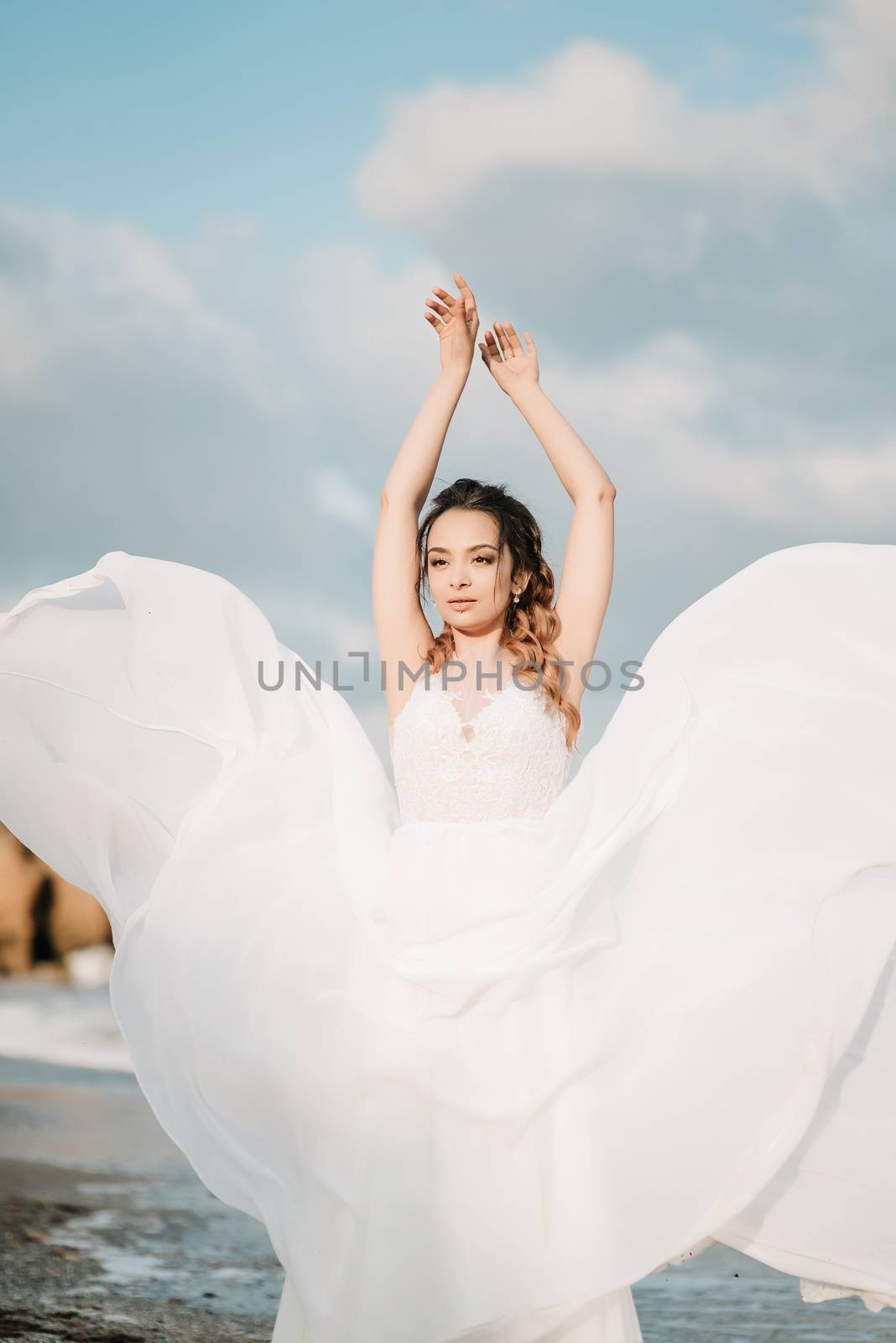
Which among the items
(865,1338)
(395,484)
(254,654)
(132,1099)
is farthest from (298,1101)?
(132,1099)

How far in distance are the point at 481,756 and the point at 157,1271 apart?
2971 mm

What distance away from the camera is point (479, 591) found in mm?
3686

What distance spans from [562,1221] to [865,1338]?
2.30 meters

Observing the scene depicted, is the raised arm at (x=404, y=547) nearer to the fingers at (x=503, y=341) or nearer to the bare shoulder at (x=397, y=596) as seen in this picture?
the bare shoulder at (x=397, y=596)

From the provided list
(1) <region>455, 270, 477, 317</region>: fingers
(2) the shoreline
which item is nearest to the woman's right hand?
(1) <region>455, 270, 477, 317</region>: fingers

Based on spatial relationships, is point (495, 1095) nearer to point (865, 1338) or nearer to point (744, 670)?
point (744, 670)

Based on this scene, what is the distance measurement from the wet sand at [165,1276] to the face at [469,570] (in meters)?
2.55

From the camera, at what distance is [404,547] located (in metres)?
3.78

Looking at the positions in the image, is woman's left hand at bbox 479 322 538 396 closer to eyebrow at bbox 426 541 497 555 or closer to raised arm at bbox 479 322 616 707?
raised arm at bbox 479 322 616 707

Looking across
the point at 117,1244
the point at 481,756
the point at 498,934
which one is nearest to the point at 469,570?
the point at 481,756

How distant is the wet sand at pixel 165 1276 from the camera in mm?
4297

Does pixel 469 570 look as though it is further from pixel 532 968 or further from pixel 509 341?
pixel 532 968

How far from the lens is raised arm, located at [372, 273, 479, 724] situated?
374 cm

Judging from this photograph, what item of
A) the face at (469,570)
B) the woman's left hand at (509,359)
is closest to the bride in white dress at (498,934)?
the face at (469,570)
